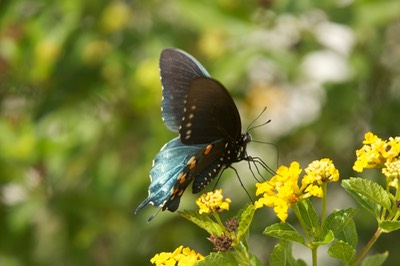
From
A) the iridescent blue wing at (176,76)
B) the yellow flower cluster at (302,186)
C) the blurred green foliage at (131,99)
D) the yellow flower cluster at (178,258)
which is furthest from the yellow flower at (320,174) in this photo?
the blurred green foliage at (131,99)

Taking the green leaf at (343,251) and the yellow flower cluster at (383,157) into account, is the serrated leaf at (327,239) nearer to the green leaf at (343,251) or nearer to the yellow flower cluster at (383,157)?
the green leaf at (343,251)

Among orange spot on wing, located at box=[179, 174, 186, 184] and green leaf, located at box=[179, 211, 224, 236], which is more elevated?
orange spot on wing, located at box=[179, 174, 186, 184]

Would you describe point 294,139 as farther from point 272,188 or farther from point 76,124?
point 272,188

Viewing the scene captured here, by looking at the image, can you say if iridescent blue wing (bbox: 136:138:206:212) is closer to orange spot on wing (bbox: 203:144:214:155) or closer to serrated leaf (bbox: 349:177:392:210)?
orange spot on wing (bbox: 203:144:214:155)

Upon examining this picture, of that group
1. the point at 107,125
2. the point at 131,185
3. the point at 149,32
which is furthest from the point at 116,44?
the point at 131,185

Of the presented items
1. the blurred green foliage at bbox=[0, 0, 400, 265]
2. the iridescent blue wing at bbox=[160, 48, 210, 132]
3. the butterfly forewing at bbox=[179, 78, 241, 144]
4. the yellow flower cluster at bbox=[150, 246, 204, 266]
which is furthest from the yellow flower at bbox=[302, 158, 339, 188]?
the blurred green foliage at bbox=[0, 0, 400, 265]

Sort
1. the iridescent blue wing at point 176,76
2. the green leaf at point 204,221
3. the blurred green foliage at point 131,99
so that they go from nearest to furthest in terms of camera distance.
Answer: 1. the green leaf at point 204,221
2. the iridescent blue wing at point 176,76
3. the blurred green foliage at point 131,99

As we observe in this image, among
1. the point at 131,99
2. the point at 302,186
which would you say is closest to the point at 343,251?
the point at 302,186
